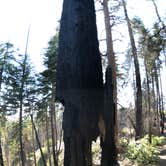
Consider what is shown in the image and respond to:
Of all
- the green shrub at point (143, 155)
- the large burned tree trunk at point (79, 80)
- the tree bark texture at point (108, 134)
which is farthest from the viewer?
the green shrub at point (143, 155)

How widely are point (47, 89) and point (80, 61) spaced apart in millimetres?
22790

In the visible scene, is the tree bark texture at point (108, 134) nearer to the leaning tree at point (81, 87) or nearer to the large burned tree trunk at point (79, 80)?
the leaning tree at point (81, 87)

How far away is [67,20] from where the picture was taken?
34.5 feet

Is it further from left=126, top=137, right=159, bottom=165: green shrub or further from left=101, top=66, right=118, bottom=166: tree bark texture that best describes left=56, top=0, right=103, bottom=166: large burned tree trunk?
left=126, top=137, right=159, bottom=165: green shrub

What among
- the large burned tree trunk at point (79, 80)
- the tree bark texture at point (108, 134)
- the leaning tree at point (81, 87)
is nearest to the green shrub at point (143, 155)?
the tree bark texture at point (108, 134)

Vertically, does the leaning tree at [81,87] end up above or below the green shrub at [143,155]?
above

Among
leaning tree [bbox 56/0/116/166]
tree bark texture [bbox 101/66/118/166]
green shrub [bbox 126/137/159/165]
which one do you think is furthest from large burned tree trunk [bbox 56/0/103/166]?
green shrub [bbox 126/137/159/165]

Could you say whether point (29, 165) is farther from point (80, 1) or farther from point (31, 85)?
point (80, 1)

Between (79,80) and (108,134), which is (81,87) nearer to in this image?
(79,80)

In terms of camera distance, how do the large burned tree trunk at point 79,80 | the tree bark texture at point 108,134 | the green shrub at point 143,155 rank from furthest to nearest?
1. the green shrub at point 143,155
2. the tree bark texture at point 108,134
3. the large burned tree trunk at point 79,80

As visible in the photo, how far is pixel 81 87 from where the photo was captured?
32.1 feet

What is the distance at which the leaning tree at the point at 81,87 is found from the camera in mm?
9531

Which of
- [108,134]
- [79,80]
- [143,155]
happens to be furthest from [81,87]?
[143,155]

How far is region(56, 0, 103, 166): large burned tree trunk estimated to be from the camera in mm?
9523
